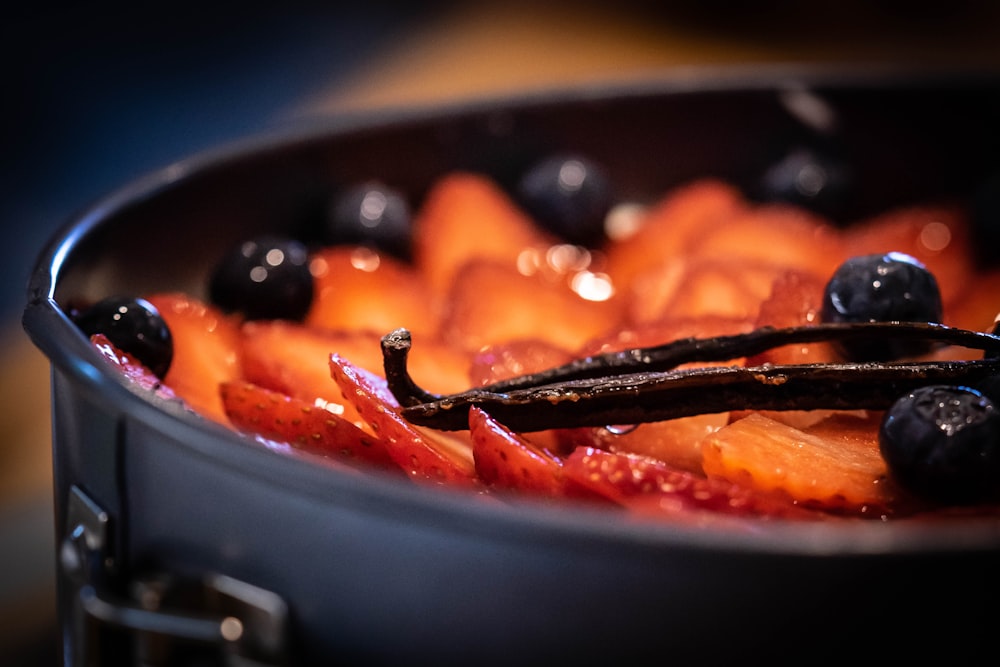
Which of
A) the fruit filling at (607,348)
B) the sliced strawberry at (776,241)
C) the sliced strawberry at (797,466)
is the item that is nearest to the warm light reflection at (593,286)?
the fruit filling at (607,348)

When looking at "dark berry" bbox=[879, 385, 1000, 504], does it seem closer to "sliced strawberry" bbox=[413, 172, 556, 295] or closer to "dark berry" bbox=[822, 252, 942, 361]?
"dark berry" bbox=[822, 252, 942, 361]

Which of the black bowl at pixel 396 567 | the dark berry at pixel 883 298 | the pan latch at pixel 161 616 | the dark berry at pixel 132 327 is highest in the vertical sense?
the dark berry at pixel 883 298

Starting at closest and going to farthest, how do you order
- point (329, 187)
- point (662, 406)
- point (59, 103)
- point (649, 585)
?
point (649, 585) < point (662, 406) < point (329, 187) < point (59, 103)

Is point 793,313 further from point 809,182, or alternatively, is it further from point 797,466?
point 809,182

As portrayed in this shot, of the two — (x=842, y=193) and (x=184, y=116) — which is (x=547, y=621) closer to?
(x=842, y=193)

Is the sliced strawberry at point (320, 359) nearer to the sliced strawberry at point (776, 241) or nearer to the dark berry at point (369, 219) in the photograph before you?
the dark berry at point (369, 219)

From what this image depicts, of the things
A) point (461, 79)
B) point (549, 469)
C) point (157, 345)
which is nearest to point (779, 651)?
point (549, 469)

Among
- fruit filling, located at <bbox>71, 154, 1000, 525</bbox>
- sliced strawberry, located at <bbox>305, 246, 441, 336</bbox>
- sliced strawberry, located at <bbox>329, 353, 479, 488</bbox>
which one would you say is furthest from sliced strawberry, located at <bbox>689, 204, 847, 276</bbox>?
sliced strawberry, located at <bbox>329, 353, 479, 488</bbox>
